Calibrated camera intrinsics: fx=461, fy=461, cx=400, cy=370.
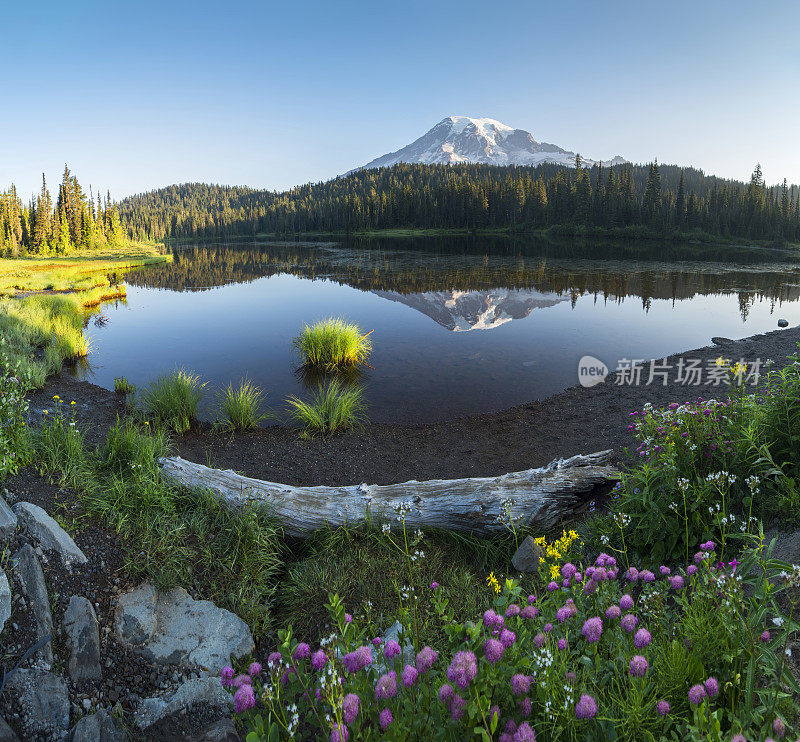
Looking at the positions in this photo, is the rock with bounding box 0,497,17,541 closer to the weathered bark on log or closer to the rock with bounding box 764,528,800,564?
the weathered bark on log

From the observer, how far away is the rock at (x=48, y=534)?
13.3 feet

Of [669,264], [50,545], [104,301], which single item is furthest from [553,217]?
[50,545]

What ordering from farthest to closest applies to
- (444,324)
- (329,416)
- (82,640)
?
(444,324), (329,416), (82,640)

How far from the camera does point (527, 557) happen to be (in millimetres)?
5043

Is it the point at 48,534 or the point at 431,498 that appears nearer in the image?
the point at 48,534

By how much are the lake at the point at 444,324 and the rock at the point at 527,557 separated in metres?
6.30

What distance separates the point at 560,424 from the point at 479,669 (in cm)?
870

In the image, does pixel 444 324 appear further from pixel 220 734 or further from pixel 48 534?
pixel 220 734

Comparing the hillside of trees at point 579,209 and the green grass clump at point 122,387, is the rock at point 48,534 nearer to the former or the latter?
the green grass clump at point 122,387

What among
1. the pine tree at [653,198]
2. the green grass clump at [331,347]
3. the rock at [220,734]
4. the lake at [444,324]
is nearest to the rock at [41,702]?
the rock at [220,734]

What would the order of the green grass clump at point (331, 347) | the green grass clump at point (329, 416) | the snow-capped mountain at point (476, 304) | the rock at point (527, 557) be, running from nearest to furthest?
1. the rock at point (527, 557)
2. the green grass clump at point (329, 416)
3. the green grass clump at point (331, 347)
4. the snow-capped mountain at point (476, 304)

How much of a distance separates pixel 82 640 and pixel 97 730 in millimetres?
796

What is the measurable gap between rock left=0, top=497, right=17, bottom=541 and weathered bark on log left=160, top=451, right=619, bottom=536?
204cm

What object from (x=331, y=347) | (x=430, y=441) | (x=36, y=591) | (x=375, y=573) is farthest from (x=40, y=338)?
(x=375, y=573)
